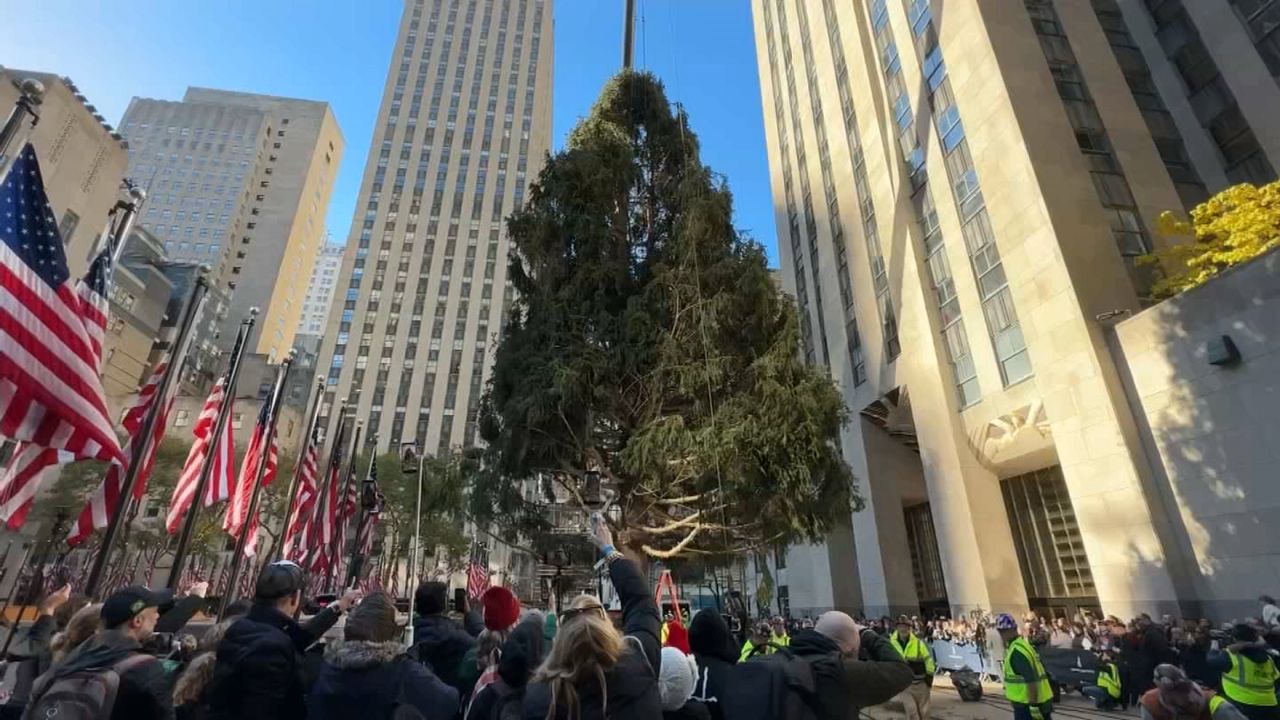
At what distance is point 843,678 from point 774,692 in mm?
414

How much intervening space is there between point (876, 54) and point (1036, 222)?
16.5 metres

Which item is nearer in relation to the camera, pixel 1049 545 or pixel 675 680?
pixel 675 680

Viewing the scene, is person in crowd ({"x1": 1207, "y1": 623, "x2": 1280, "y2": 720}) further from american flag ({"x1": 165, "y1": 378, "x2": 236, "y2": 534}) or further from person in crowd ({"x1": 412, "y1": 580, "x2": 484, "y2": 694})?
american flag ({"x1": 165, "y1": 378, "x2": 236, "y2": 534})

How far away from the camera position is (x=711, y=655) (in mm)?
3377

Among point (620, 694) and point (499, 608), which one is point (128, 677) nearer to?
point (499, 608)

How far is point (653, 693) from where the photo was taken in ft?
8.36

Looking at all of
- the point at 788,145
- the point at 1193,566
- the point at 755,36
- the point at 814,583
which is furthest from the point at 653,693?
the point at 755,36

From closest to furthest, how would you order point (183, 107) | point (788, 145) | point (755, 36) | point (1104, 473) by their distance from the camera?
1. point (1104, 473)
2. point (788, 145)
3. point (755, 36)
4. point (183, 107)

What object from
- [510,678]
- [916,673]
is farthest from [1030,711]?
[510,678]

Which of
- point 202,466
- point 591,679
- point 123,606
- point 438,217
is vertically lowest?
point 591,679

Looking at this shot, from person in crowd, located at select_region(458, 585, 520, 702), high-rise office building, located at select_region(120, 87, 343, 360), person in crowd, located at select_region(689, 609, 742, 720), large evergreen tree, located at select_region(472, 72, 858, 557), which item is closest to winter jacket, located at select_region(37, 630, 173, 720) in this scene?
person in crowd, located at select_region(458, 585, 520, 702)

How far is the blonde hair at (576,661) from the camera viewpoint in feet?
7.92

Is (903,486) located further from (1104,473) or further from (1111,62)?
(1111,62)

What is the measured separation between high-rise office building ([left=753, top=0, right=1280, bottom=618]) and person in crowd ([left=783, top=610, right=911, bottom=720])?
1677cm
